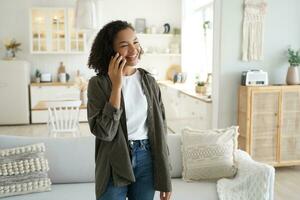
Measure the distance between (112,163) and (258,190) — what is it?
1359 millimetres

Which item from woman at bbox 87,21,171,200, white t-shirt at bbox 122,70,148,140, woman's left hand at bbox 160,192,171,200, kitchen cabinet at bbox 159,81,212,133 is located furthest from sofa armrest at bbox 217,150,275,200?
kitchen cabinet at bbox 159,81,212,133

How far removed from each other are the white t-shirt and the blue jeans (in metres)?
0.04

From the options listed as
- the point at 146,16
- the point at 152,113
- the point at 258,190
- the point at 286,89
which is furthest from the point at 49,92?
the point at 152,113

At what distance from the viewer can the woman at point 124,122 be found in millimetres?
1452

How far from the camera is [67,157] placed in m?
2.71

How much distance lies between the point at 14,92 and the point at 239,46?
466 centimetres

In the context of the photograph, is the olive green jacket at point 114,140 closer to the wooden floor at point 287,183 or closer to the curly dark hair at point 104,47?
the curly dark hair at point 104,47

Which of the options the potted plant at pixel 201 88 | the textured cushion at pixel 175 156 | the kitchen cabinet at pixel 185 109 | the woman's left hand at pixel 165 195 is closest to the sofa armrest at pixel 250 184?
the textured cushion at pixel 175 156

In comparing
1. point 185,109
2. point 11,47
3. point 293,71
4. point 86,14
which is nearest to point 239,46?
point 293,71

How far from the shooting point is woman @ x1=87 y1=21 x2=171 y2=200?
4.76 ft

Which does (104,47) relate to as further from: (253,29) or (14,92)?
(14,92)

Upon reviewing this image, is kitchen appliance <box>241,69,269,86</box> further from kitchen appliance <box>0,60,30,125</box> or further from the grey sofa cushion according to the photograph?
kitchen appliance <box>0,60,30,125</box>

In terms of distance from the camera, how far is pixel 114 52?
60.0 inches

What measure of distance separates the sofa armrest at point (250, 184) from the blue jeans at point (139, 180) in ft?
3.43
